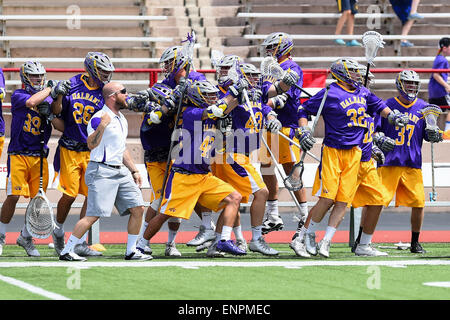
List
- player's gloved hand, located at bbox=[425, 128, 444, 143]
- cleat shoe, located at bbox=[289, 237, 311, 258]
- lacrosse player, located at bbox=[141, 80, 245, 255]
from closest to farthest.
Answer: lacrosse player, located at bbox=[141, 80, 245, 255], cleat shoe, located at bbox=[289, 237, 311, 258], player's gloved hand, located at bbox=[425, 128, 444, 143]

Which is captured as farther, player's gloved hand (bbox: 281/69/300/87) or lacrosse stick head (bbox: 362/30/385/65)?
lacrosse stick head (bbox: 362/30/385/65)

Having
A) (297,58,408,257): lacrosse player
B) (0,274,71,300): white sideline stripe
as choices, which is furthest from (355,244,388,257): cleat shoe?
(0,274,71,300): white sideline stripe

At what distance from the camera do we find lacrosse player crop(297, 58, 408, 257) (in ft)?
34.6

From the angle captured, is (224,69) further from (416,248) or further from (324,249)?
(416,248)

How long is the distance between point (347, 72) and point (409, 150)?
130cm

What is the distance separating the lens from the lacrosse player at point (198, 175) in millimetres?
10242

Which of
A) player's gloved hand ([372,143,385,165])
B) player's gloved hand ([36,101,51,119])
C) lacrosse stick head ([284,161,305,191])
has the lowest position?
lacrosse stick head ([284,161,305,191])

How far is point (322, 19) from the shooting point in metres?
19.3

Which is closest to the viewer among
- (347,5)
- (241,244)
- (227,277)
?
(227,277)

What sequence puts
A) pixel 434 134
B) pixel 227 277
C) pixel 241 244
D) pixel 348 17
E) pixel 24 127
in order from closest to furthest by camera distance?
pixel 227 277 → pixel 24 127 → pixel 241 244 → pixel 434 134 → pixel 348 17

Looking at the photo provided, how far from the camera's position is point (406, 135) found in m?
11.4

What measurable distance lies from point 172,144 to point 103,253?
1376 mm

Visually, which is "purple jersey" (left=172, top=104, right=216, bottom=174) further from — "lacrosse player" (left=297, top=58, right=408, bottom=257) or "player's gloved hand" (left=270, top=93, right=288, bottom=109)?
"player's gloved hand" (left=270, top=93, right=288, bottom=109)

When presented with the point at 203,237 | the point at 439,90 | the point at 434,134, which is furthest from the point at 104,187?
the point at 439,90
